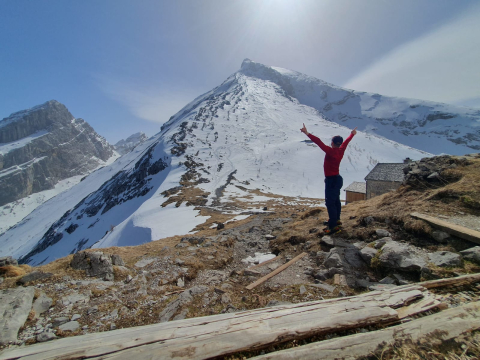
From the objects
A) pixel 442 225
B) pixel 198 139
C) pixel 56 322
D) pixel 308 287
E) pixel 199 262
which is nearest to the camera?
pixel 56 322

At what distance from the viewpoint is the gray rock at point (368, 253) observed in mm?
5164

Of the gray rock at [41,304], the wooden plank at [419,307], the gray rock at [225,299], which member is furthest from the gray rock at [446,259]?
the gray rock at [41,304]

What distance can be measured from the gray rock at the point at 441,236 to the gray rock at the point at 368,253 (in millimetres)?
1365

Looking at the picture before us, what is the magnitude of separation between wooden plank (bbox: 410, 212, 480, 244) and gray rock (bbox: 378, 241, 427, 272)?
2.98 feet

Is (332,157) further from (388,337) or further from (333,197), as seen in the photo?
(388,337)

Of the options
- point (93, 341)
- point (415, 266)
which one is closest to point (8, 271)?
point (93, 341)

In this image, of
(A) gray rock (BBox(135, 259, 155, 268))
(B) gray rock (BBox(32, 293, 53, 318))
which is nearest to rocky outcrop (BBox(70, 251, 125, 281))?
(A) gray rock (BBox(135, 259, 155, 268))

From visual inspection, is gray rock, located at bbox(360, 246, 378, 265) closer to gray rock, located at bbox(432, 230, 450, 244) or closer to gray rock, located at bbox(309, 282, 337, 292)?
gray rock, located at bbox(432, 230, 450, 244)

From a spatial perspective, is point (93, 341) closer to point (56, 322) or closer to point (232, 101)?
point (56, 322)

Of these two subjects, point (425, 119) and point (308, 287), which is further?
point (425, 119)

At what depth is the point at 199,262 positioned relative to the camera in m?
7.26

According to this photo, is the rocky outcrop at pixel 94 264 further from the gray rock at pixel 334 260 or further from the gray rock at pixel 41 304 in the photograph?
the gray rock at pixel 334 260

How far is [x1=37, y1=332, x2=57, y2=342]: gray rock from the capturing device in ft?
11.3

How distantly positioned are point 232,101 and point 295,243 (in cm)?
14334
